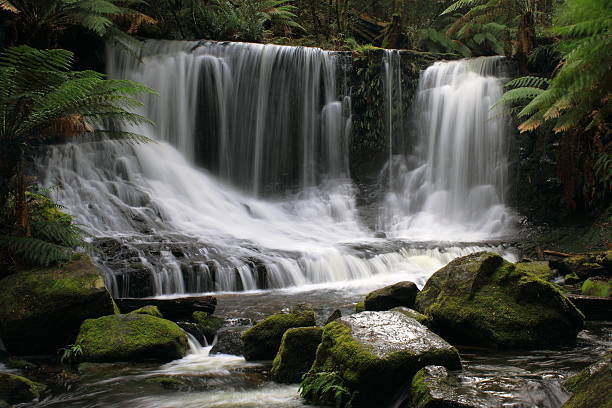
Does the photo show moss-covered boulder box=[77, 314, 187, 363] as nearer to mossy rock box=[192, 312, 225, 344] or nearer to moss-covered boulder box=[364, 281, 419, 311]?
mossy rock box=[192, 312, 225, 344]

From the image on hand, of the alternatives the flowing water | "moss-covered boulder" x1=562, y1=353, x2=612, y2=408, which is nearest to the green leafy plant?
the flowing water

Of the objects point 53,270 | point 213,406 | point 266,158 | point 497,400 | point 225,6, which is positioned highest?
point 225,6

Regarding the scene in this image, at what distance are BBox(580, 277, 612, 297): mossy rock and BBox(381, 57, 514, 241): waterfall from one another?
5.22 metres

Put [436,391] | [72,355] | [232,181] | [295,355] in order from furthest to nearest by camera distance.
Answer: [232,181] < [72,355] < [295,355] < [436,391]

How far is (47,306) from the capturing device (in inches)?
194

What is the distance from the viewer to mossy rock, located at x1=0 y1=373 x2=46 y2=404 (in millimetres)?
3807

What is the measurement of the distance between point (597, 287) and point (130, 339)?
5.42 m

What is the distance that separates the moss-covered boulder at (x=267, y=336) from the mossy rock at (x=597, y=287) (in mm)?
3800

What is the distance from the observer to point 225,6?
50.1 ft

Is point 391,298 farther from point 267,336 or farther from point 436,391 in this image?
point 436,391

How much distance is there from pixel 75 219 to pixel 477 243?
7.51m

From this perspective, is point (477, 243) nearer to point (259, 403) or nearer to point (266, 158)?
point (266, 158)

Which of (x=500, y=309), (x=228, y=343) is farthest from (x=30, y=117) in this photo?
(x=500, y=309)

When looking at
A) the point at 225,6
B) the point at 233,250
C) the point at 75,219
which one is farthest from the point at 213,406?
the point at 225,6
